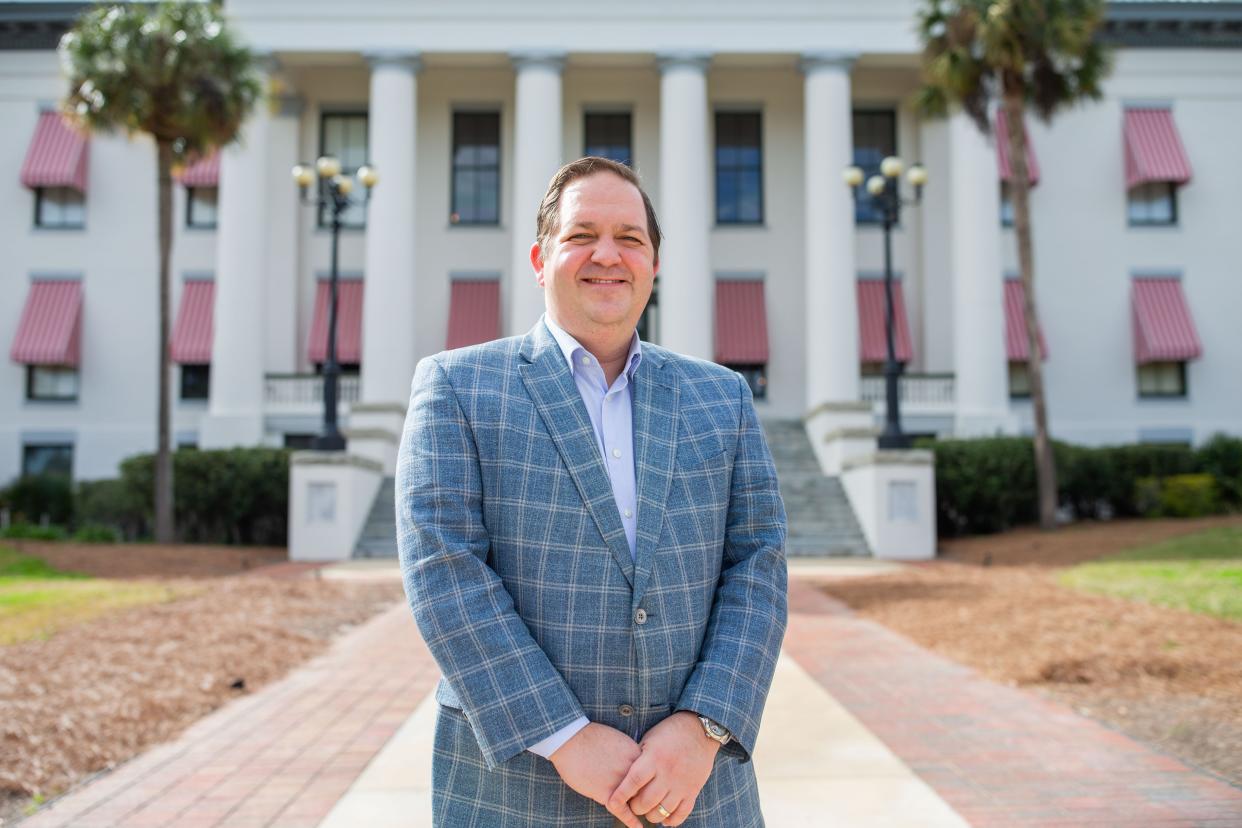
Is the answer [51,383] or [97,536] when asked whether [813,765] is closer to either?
[97,536]

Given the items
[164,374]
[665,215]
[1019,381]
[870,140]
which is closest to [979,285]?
[1019,381]

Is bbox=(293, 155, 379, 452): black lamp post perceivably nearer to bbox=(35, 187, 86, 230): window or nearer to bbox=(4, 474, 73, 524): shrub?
bbox=(4, 474, 73, 524): shrub

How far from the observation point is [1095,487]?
21.5 metres

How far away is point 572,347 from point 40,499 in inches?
1011

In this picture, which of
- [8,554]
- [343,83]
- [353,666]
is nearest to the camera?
[353,666]

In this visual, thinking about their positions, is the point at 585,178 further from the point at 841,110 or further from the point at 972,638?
the point at 841,110

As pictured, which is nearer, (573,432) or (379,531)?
(573,432)

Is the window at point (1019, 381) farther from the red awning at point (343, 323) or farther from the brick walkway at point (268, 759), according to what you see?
the brick walkway at point (268, 759)

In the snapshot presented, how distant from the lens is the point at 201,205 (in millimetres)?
28438

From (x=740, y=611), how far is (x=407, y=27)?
2551 centimetres

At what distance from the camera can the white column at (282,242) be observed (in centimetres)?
2728

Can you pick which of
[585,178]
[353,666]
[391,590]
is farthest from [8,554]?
[585,178]

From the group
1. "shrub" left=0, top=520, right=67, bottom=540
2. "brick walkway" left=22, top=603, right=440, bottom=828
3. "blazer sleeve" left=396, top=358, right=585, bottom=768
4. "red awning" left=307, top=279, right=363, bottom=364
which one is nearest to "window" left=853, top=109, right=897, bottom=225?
"red awning" left=307, top=279, right=363, bottom=364

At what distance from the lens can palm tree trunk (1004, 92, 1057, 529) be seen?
19.0 metres
